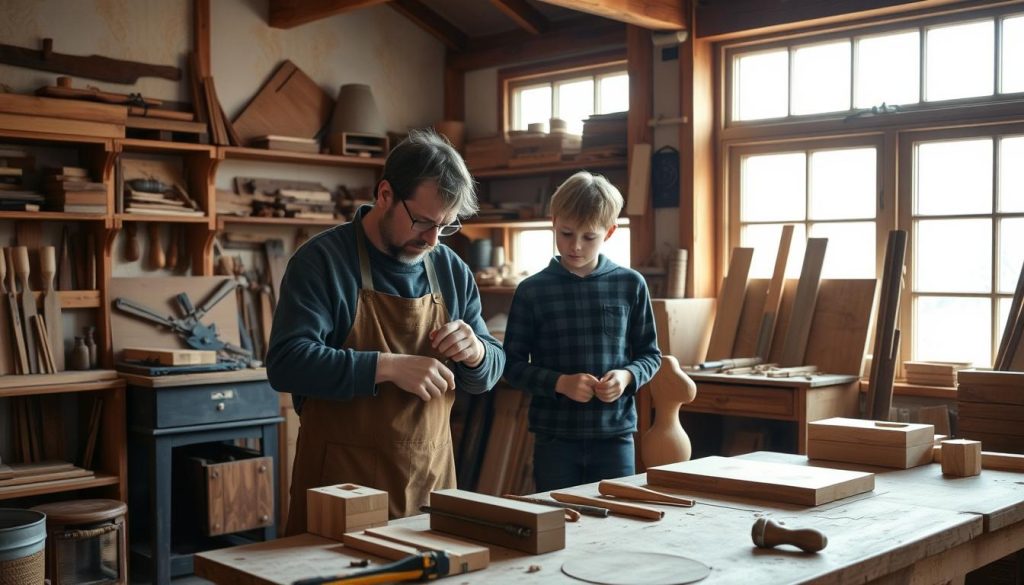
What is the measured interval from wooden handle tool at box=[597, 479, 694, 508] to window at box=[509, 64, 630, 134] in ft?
11.6

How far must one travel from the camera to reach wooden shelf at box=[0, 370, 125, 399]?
4309mm

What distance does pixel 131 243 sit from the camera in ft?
16.6

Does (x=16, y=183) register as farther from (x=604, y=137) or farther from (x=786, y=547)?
(x=786, y=547)

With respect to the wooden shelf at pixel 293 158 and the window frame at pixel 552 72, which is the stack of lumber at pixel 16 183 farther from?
the window frame at pixel 552 72

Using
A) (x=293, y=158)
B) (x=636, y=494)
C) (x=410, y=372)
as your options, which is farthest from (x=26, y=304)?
(x=636, y=494)

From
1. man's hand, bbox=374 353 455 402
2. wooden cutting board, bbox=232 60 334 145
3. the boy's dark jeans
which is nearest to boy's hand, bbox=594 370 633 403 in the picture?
the boy's dark jeans

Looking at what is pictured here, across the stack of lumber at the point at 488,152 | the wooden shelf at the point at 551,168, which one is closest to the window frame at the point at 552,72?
the stack of lumber at the point at 488,152

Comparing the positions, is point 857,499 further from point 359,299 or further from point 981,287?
point 981,287

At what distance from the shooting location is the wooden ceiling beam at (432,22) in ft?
20.1

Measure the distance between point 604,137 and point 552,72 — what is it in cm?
73

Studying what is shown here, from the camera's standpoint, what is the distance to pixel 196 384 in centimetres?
455

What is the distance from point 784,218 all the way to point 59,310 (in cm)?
339

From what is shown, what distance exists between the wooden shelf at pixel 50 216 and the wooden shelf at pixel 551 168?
2.08m

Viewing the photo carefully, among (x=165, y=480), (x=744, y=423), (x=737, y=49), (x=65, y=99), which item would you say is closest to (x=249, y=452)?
(x=165, y=480)
